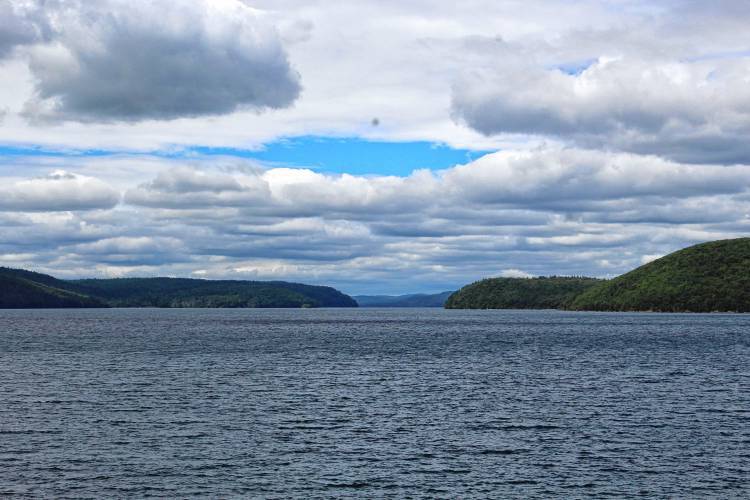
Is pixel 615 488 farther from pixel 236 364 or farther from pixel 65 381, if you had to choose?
pixel 236 364

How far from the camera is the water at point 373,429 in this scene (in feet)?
173

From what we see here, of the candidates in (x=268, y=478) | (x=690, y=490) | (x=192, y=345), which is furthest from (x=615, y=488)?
(x=192, y=345)

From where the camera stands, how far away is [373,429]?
71.4 m

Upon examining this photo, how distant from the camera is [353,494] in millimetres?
50281

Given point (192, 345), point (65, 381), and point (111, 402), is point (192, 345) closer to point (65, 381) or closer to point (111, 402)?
point (65, 381)

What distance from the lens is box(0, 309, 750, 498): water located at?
A: 5284 centimetres

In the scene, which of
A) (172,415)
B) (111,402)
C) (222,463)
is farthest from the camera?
(111,402)

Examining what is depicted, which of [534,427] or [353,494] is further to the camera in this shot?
[534,427]

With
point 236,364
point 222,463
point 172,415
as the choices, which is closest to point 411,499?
point 222,463

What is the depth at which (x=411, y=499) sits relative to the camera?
49125mm

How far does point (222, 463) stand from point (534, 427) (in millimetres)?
30239

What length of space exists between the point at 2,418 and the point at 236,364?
60502 mm

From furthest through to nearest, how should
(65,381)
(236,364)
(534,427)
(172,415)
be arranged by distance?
(236,364) → (65,381) → (172,415) → (534,427)

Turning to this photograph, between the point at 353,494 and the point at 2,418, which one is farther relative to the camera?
the point at 2,418
